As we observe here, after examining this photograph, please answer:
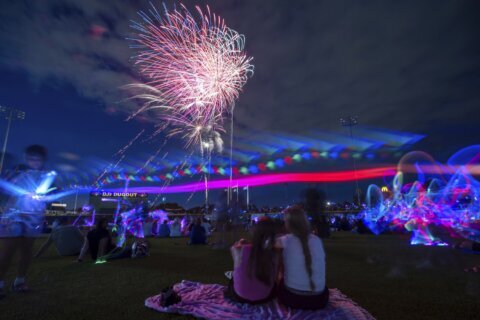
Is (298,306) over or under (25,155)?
under

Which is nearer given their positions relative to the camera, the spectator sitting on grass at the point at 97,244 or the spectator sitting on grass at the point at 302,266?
the spectator sitting on grass at the point at 302,266

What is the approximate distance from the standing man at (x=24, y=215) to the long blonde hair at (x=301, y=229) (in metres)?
4.80

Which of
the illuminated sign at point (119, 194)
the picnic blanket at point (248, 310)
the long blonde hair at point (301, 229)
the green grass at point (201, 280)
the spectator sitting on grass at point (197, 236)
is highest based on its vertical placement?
the illuminated sign at point (119, 194)

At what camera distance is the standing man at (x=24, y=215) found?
190 inches

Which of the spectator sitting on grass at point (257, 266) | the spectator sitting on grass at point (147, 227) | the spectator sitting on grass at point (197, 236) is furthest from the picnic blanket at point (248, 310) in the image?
the spectator sitting on grass at point (147, 227)

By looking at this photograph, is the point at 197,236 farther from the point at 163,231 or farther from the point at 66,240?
the point at 163,231

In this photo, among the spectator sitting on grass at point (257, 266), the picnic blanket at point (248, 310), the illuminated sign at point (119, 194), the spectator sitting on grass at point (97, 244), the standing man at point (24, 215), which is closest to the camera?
the picnic blanket at point (248, 310)

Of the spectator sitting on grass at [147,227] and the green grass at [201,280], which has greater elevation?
the spectator sitting on grass at [147,227]

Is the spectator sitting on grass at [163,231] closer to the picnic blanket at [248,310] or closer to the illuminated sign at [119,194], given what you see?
the picnic blanket at [248,310]

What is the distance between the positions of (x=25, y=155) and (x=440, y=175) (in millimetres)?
36433

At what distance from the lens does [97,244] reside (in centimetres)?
890

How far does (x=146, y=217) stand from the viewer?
20.6m

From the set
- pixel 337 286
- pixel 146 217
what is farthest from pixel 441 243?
pixel 146 217

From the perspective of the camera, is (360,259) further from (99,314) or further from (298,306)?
(99,314)
